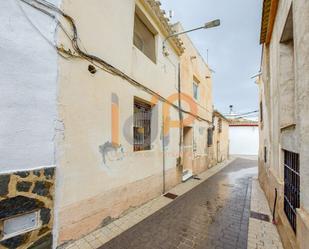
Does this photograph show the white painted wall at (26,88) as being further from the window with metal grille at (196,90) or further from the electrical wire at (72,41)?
the window with metal grille at (196,90)

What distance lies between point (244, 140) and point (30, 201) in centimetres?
2359

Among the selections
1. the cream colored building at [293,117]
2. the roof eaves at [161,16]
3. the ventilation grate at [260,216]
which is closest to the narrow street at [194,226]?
the ventilation grate at [260,216]

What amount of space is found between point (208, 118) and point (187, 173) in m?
4.86

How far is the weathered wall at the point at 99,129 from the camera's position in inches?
119

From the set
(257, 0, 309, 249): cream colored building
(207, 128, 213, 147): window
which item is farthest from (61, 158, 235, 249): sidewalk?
(207, 128, 213, 147): window

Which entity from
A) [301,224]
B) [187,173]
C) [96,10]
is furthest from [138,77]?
[187,173]

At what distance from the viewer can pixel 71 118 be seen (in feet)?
10.0

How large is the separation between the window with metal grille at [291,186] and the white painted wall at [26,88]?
3.84 metres

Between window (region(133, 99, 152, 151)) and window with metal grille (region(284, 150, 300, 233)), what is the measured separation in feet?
11.6

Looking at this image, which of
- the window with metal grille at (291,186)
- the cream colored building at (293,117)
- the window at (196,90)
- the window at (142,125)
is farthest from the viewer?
the window at (196,90)

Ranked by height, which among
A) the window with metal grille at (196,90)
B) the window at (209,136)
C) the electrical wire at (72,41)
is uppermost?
the window with metal grille at (196,90)

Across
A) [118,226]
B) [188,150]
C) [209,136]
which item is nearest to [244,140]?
[209,136]

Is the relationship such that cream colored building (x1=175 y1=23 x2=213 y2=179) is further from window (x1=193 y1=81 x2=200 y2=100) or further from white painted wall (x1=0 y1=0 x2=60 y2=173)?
white painted wall (x1=0 y1=0 x2=60 y2=173)

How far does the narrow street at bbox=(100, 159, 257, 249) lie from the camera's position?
10.8 feet
